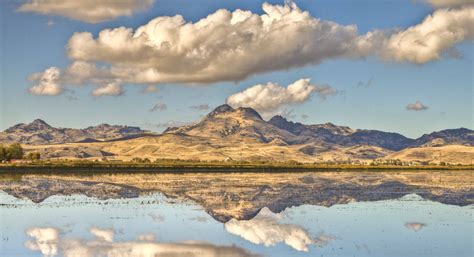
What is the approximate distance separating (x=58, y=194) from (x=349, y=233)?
181 ft

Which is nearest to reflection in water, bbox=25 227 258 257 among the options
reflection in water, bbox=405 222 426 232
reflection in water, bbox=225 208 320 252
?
reflection in water, bbox=225 208 320 252

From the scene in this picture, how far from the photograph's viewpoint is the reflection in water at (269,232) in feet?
153

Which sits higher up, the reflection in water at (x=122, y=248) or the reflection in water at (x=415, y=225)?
the reflection in water at (x=415, y=225)

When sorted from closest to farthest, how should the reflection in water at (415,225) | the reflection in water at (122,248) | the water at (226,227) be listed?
the reflection in water at (122,248), the water at (226,227), the reflection in water at (415,225)

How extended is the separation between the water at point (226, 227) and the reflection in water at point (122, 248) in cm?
8

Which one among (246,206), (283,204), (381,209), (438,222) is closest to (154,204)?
(246,206)

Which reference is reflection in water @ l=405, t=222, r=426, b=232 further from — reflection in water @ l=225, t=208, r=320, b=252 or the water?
reflection in water @ l=225, t=208, r=320, b=252

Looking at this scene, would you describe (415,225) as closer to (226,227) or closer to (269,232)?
(269,232)

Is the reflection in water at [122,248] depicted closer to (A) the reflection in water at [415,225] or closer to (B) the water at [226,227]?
(B) the water at [226,227]

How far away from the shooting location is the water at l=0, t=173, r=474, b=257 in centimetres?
4312

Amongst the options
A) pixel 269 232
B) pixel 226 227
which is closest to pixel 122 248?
pixel 226 227

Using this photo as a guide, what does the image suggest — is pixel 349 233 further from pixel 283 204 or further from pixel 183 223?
pixel 283 204

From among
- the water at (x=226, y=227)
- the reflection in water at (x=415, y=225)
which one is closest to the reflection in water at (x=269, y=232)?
the water at (x=226, y=227)

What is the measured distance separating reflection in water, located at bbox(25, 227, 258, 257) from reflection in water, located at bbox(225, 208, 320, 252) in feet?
15.9
